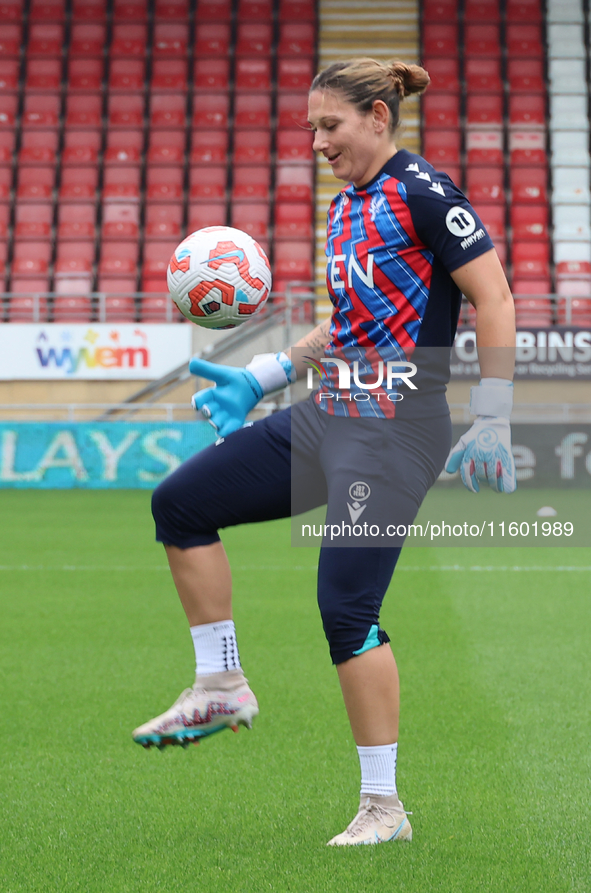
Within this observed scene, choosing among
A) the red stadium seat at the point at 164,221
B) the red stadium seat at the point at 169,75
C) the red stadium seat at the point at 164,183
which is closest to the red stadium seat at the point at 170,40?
the red stadium seat at the point at 169,75

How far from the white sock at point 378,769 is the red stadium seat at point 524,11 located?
63.6 feet

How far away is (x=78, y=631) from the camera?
5.05 meters

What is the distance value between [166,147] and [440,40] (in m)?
→ 5.56

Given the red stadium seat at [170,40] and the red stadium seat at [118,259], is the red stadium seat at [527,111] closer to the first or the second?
the red stadium seat at [170,40]

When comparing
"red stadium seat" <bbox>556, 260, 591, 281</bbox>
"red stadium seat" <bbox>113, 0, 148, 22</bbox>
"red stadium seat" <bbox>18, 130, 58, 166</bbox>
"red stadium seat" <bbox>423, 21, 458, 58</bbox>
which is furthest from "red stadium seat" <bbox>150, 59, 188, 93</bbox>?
"red stadium seat" <bbox>556, 260, 591, 281</bbox>

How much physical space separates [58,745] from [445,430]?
5.55 ft

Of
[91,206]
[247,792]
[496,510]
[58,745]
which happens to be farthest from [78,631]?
[91,206]

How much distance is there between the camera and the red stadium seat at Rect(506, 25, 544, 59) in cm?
1898

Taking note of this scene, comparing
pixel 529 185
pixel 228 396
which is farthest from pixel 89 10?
pixel 228 396

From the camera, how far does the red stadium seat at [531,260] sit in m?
16.3

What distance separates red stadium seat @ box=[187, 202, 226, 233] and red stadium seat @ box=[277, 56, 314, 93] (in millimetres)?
2921

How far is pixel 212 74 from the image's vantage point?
61.5ft

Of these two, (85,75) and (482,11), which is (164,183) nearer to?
(85,75)

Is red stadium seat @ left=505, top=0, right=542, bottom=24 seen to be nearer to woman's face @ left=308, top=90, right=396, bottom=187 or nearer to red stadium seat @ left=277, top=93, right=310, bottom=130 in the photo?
red stadium seat @ left=277, top=93, right=310, bottom=130
